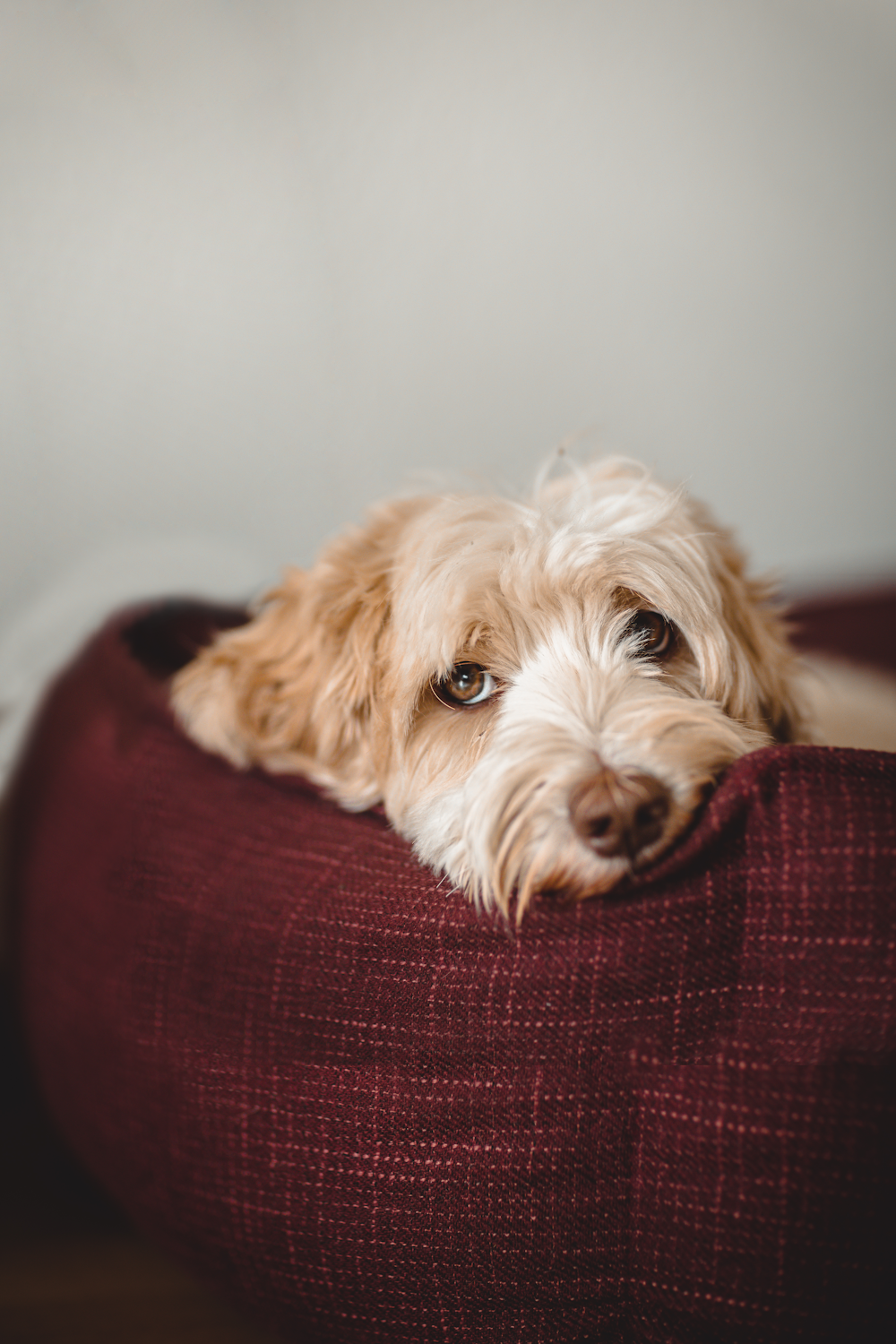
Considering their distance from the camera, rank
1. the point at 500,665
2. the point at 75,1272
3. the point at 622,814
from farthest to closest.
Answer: the point at 75,1272
the point at 500,665
the point at 622,814

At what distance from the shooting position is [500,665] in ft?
4.52

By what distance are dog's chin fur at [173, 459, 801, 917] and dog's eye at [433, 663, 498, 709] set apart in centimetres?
1

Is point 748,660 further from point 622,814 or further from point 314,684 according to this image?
point 314,684

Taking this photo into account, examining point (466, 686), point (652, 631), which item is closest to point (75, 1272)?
point (466, 686)

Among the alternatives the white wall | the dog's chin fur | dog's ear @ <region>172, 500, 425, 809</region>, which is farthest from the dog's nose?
the white wall

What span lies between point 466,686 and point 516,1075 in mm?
604

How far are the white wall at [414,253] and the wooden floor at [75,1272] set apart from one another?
1.32 meters

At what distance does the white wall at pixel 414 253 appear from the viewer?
2.10 m

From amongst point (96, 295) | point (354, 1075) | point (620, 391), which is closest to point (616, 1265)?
point (354, 1075)

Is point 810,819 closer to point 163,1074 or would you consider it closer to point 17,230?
point 163,1074

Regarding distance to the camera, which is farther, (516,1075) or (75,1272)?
(75,1272)

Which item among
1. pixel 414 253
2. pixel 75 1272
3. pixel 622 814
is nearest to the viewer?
pixel 622 814

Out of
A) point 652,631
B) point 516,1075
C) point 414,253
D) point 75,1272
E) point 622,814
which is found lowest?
point 75,1272

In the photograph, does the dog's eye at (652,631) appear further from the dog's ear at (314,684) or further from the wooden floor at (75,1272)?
the wooden floor at (75,1272)
